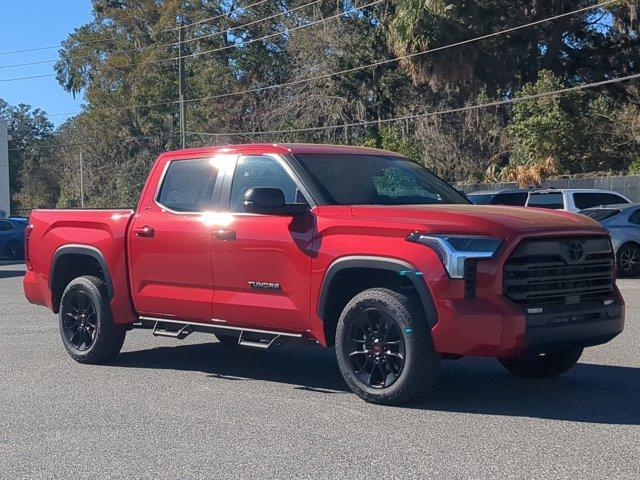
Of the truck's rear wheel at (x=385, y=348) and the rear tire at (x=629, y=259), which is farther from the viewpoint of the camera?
the rear tire at (x=629, y=259)

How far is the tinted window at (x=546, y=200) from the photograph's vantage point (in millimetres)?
20766

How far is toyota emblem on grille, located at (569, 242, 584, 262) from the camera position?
721 cm

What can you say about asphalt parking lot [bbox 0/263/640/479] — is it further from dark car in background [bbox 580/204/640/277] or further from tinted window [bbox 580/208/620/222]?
tinted window [bbox 580/208/620/222]

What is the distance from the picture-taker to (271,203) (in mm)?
7527

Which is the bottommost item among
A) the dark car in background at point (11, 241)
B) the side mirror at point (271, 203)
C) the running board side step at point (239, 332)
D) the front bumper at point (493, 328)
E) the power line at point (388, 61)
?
the dark car in background at point (11, 241)

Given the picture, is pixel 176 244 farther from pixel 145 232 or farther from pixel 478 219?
pixel 478 219

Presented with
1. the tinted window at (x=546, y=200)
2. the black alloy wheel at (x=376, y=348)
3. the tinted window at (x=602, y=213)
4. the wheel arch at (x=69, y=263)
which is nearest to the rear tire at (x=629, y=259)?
the tinted window at (x=602, y=213)

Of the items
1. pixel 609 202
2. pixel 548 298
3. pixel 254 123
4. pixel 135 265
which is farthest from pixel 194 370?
pixel 254 123

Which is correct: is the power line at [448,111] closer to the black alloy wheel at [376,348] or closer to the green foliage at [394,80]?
the green foliage at [394,80]

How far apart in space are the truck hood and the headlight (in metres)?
0.05

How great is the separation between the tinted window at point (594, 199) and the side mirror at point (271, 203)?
1411cm

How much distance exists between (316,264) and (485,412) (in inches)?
66.1

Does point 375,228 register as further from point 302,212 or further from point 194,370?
point 194,370

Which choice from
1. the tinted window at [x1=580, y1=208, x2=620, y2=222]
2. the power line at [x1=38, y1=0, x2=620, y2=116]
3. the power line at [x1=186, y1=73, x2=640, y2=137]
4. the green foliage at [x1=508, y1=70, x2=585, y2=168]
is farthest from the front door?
the green foliage at [x1=508, y1=70, x2=585, y2=168]
